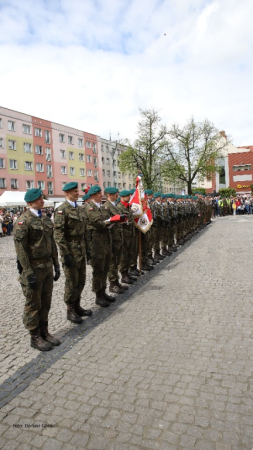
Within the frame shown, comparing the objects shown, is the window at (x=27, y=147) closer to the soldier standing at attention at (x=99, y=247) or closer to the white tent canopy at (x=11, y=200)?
the white tent canopy at (x=11, y=200)

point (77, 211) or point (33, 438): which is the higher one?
point (77, 211)

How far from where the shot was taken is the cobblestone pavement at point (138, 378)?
282cm

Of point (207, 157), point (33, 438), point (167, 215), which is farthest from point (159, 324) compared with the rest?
point (207, 157)

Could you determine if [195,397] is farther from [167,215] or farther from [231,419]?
[167,215]

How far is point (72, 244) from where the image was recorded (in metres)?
5.49

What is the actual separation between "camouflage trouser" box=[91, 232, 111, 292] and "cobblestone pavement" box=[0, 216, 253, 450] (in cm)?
47

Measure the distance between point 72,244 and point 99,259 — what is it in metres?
0.86

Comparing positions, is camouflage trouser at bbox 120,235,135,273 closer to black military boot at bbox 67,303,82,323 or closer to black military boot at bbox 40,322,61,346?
black military boot at bbox 67,303,82,323

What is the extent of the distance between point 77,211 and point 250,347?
316 cm

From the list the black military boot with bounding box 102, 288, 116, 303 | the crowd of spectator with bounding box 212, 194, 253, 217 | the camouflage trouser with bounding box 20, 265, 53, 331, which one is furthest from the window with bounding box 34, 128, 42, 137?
the camouflage trouser with bounding box 20, 265, 53, 331

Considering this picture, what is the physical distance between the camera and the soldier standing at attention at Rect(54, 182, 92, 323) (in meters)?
5.36

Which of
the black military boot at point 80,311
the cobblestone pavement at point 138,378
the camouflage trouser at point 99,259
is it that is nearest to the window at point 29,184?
the cobblestone pavement at point 138,378

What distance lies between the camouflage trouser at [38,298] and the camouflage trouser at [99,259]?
157cm

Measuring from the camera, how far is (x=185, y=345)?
14.3 feet
